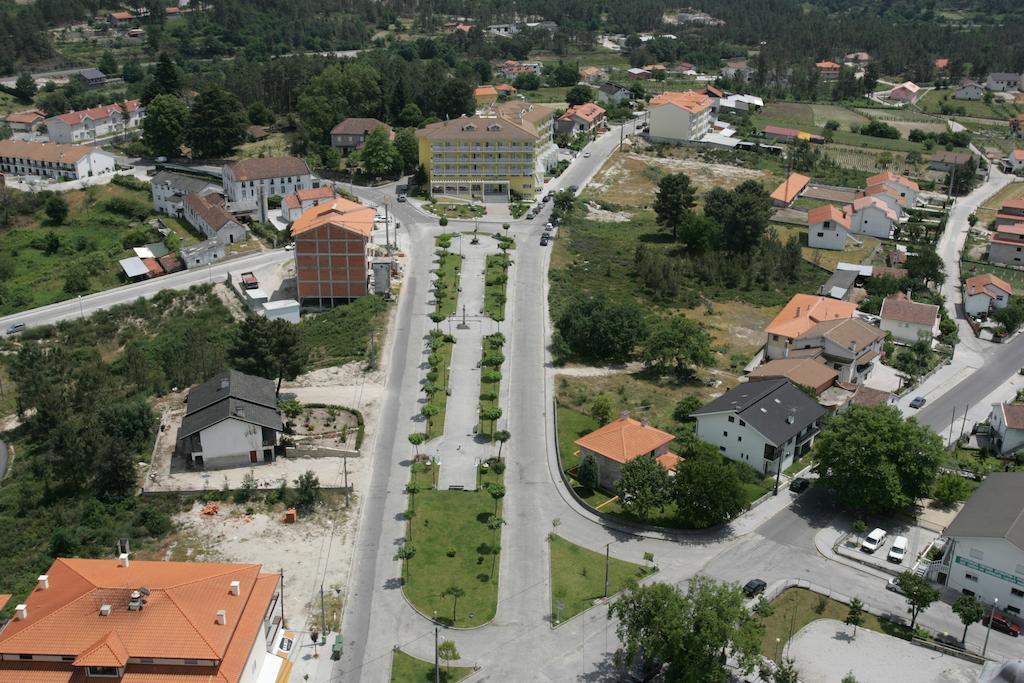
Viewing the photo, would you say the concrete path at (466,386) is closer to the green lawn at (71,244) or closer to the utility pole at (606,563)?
the utility pole at (606,563)

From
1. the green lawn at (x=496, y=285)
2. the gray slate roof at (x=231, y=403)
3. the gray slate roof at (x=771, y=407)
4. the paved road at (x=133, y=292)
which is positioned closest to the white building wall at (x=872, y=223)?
the green lawn at (x=496, y=285)

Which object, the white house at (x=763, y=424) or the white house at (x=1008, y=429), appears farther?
the white house at (x=1008, y=429)

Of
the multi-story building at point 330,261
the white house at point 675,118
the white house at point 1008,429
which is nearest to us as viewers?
the white house at point 1008,429

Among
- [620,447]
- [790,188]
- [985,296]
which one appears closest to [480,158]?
[790,188]

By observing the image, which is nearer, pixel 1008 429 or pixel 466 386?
pixel 1008 429

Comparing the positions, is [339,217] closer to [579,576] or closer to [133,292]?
[133,292]

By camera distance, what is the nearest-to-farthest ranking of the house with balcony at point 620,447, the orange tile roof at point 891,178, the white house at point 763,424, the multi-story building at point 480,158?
the house with balcony at point 620,447, the white house at point 763,424, the multi-story building at point 480,158, the orange tile roof at point 891,178

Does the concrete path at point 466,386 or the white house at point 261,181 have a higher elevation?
the white house at point 261,181

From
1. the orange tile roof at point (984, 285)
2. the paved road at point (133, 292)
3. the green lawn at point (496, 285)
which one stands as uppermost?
the green lawn at point (496, 285)
